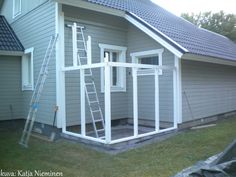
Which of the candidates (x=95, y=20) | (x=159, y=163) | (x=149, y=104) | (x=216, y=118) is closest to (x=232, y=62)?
(x=216, y=118)

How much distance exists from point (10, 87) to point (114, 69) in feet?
12.8

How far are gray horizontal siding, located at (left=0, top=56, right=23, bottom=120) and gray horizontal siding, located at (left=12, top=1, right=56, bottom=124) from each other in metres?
0.28

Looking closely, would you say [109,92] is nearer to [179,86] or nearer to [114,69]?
[179,86]

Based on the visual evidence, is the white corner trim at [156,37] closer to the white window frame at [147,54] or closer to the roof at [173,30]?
the roof at [173,30]

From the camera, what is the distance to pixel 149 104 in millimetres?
9711

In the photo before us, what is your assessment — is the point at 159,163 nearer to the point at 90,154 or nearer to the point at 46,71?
the point at 90,154

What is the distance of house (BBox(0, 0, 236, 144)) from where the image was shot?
328 inches

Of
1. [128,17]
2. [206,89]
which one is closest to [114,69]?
[128,17]

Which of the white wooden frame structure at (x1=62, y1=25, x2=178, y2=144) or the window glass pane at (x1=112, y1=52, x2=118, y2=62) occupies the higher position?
the window glass pane at (x1=112, y1=52, x2=118, y2=62)

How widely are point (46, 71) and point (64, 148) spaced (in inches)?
96.1

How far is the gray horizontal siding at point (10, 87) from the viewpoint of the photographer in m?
10.3

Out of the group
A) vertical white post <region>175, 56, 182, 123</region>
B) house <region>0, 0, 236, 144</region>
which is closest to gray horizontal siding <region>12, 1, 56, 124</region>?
house <region>0, 0, 236, 144</region>

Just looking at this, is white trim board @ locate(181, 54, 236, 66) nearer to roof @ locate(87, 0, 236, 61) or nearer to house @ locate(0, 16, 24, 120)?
roof @ locate(87, 0, 236, 61)

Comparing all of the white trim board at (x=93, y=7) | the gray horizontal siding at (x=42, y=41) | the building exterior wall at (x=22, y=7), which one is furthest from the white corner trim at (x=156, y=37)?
the building exterior wall at (x=22, y=7)
